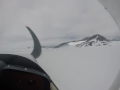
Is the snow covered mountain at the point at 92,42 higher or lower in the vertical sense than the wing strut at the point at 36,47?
higher

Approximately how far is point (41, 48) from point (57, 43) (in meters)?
0.09

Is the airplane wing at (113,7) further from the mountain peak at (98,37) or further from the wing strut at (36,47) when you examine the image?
the wing strut at (36,47)

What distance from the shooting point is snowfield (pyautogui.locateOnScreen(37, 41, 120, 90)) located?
1.99ft

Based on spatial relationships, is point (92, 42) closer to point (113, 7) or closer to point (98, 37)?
point (98, 37)

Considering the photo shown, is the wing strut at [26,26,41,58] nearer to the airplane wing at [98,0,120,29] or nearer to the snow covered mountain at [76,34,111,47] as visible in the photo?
the snow covered mountain at [76,34,111,47]

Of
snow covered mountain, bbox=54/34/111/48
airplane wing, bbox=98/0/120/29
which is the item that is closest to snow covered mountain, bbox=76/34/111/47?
snow covered mountain, bbox=54/34/111/48

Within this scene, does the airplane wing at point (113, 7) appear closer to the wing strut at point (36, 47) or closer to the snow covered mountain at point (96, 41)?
the snow covered mountain at point (96, 41)

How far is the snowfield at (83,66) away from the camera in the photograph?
1.99 ft

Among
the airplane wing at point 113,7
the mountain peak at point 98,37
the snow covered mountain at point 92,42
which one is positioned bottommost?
the snow covered mountain at point 92,42

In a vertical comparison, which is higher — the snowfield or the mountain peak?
the mountain peak

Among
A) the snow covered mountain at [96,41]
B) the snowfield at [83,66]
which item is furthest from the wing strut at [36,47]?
the snow covered mountain at [96,41]

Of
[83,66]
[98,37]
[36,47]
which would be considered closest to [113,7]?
[98,37]

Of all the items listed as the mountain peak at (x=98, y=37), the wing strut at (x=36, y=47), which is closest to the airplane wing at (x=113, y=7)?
the mountain peak at (x=98, y=37)

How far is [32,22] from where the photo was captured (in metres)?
0.69
